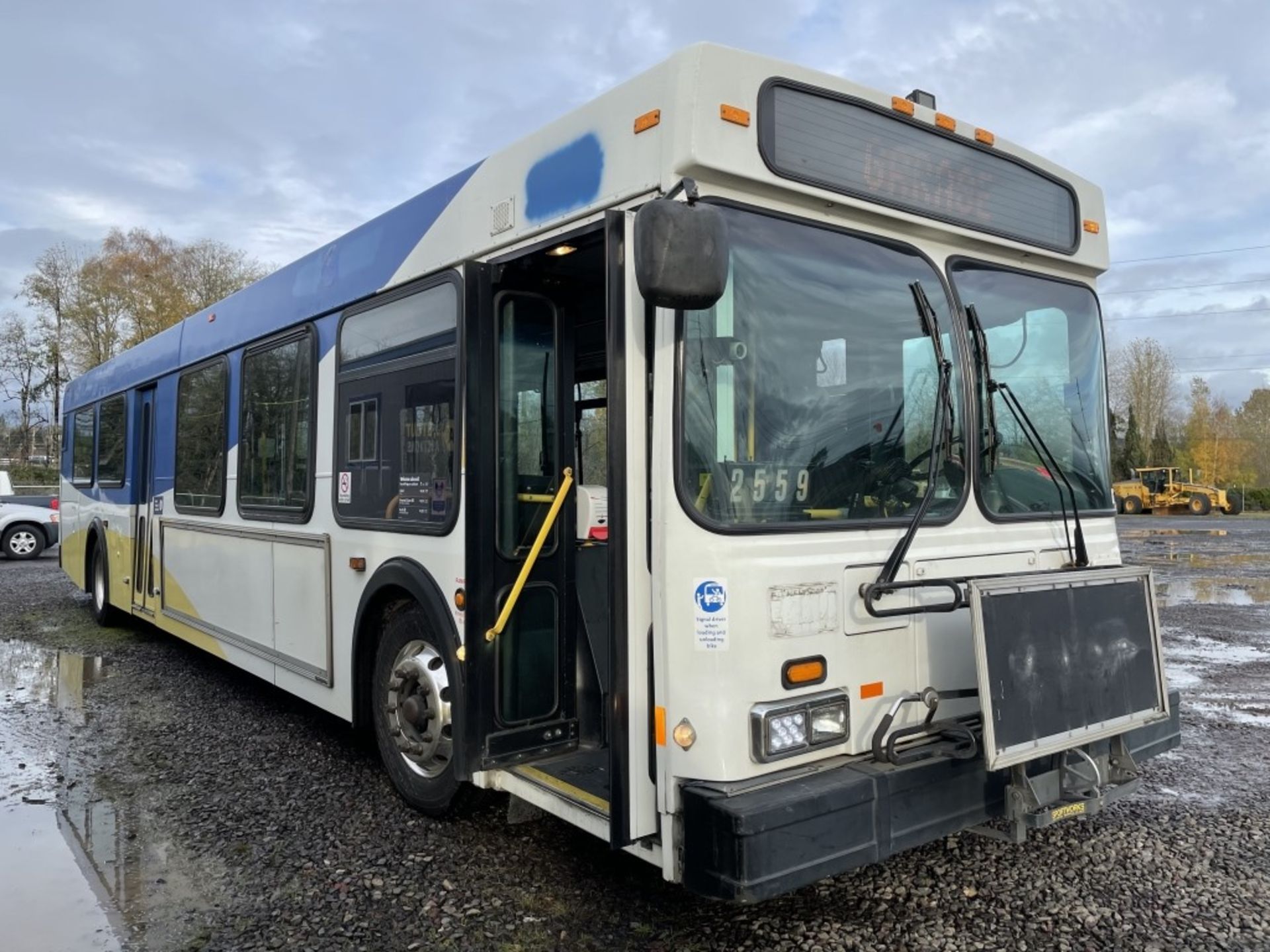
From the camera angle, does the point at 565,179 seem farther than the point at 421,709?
No

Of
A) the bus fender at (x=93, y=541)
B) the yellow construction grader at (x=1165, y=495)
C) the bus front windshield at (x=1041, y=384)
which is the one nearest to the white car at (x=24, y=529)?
the bus fender at (x=93, y=541)

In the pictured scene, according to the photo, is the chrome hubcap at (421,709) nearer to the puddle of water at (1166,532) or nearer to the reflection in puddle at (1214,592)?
the reflection in puddle at (1214,592)

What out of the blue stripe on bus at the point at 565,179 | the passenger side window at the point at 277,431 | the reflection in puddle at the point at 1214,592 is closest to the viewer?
the blue stripe on bus at the point at 565,179

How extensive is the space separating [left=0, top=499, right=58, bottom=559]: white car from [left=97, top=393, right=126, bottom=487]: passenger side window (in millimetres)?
10799

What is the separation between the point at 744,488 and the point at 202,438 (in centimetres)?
520

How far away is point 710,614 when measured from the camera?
2889mm

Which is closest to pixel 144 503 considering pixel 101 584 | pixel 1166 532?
pixel 101 584

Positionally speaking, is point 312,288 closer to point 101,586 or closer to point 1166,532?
point 101,586

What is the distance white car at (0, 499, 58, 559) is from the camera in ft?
59.8

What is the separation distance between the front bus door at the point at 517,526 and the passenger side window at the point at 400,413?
0.19 m

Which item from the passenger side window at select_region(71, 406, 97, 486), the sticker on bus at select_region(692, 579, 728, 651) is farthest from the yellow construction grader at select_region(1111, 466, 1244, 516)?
the sticker on bus at select_region(692, 579, 728, 651)

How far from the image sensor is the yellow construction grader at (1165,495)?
126ft

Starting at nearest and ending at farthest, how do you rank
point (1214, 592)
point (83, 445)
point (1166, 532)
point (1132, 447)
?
point (83, 445) → point (1214, 592) → point (1166, 532) → point (1132, 447)

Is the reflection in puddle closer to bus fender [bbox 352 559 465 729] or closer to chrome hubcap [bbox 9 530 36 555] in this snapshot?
bus fender [bbox 352 559 465 729]
